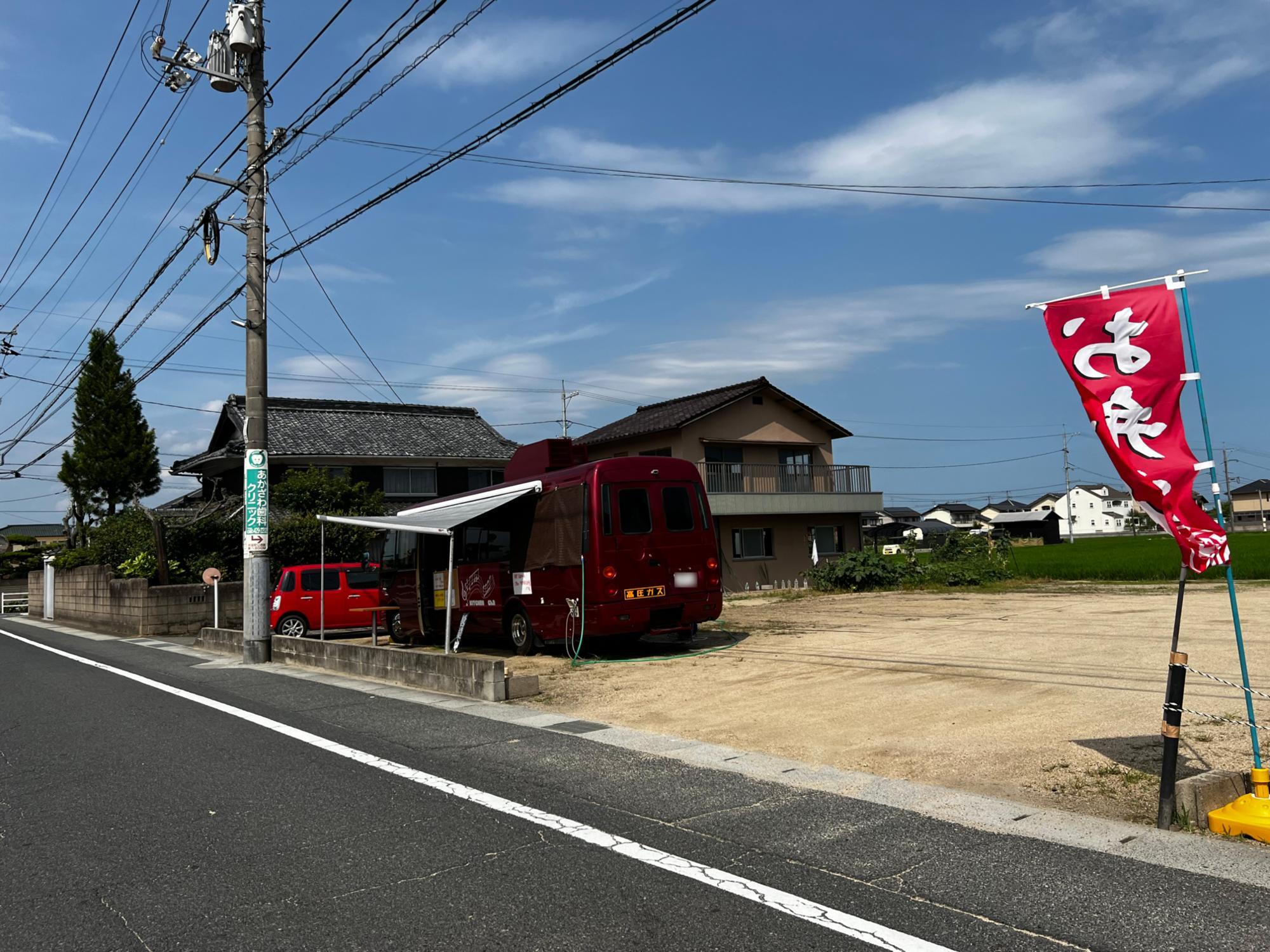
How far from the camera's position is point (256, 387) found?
15.2 m

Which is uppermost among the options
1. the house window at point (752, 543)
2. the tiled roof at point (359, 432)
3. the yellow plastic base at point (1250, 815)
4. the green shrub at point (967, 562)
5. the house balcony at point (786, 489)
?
the tiled roof at point (359, 432)

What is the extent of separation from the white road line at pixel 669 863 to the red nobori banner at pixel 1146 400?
2.51 metres

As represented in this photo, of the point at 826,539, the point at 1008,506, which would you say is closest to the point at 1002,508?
the point at 1008,506

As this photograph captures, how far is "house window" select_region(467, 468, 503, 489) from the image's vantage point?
121 feet

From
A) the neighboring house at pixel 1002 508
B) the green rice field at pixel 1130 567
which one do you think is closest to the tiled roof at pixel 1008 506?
the neighboring house at pixel 1002 508

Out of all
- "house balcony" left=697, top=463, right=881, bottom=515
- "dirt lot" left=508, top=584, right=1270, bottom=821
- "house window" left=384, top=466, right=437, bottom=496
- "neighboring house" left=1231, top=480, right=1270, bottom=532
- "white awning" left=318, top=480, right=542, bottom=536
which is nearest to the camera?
"dirt lot" left=508, top=584, right=1270, bottom=821

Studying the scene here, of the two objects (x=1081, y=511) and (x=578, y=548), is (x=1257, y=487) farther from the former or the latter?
(x=578, y=548)

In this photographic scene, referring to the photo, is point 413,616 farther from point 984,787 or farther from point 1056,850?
point 1056,850

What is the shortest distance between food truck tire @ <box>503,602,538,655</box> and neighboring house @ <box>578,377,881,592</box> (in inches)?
653

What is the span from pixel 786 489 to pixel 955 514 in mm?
88588

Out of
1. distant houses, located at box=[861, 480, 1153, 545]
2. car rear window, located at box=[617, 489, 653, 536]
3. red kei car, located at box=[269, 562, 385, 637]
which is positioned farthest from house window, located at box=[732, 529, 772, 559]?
distant houses, located at box=[861, 480, 1153, 545]

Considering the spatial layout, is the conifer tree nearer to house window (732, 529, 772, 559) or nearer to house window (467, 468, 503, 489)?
house window (467, 468, 503, 489)

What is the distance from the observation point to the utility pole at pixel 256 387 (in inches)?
582

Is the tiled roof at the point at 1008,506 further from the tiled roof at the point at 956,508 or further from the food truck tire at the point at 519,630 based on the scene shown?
the food truck tire at the point at 519,630
